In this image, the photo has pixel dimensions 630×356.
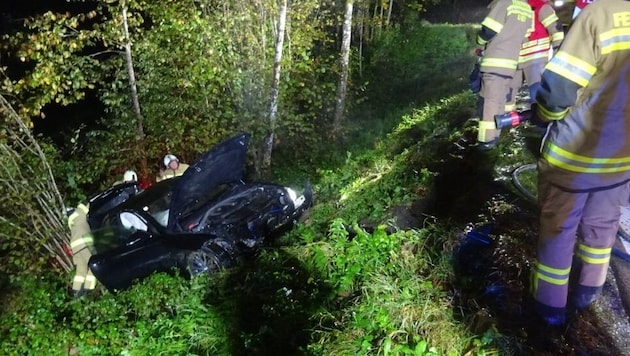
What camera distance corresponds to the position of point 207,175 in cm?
521

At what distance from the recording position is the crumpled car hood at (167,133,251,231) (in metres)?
4.94

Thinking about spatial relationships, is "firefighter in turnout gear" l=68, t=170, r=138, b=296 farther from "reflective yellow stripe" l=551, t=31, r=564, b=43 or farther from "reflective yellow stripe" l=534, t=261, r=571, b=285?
"reflective yellow stripe" l=551, t=31, r=564, b=43

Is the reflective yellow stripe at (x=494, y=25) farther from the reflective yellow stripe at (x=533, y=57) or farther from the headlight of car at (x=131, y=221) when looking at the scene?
the headlight of car at (x=131, y=221)

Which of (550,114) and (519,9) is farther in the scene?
(519,9)

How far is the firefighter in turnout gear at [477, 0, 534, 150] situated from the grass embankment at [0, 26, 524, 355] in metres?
1.11

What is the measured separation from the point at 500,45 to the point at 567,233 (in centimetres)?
241

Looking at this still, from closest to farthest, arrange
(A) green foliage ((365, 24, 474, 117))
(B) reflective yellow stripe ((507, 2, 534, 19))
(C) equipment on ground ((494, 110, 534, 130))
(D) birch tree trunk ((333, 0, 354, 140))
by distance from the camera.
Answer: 1. (C) equipment on ground ((494, 110, 534, 130))
2. (B) reflective yellow stripe ((507, 2, 534, 19))
3. (D) birch tree trunk ((333, 0, 354, 140))
4. (A) green foliage ((365, 24, 474, 117))

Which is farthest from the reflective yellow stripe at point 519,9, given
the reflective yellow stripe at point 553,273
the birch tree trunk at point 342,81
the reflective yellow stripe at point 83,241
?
the birch tree trunk at point 342,81

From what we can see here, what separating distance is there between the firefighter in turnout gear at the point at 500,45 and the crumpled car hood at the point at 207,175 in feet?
9.37

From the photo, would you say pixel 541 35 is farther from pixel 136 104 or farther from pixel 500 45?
pixel 136 104

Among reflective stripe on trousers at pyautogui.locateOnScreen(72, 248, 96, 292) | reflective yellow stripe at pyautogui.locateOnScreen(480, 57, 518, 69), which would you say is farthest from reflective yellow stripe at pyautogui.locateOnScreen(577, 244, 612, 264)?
reflective stripe on trousers at pyautogui.locateOnScreen(72, 248, 96, 292)

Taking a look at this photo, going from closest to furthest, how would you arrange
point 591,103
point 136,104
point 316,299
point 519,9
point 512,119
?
point 591,103 < point 512,119 < point 316,299 < point 519,9 < point 136,104

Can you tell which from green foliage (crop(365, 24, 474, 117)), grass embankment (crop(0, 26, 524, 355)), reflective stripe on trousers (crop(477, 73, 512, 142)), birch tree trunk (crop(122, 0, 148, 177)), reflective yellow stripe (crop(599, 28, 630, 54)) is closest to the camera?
reflective yellow stripe (crop(599, 28, 630, 54))

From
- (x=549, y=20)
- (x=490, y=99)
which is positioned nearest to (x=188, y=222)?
(x=490, y=99)
